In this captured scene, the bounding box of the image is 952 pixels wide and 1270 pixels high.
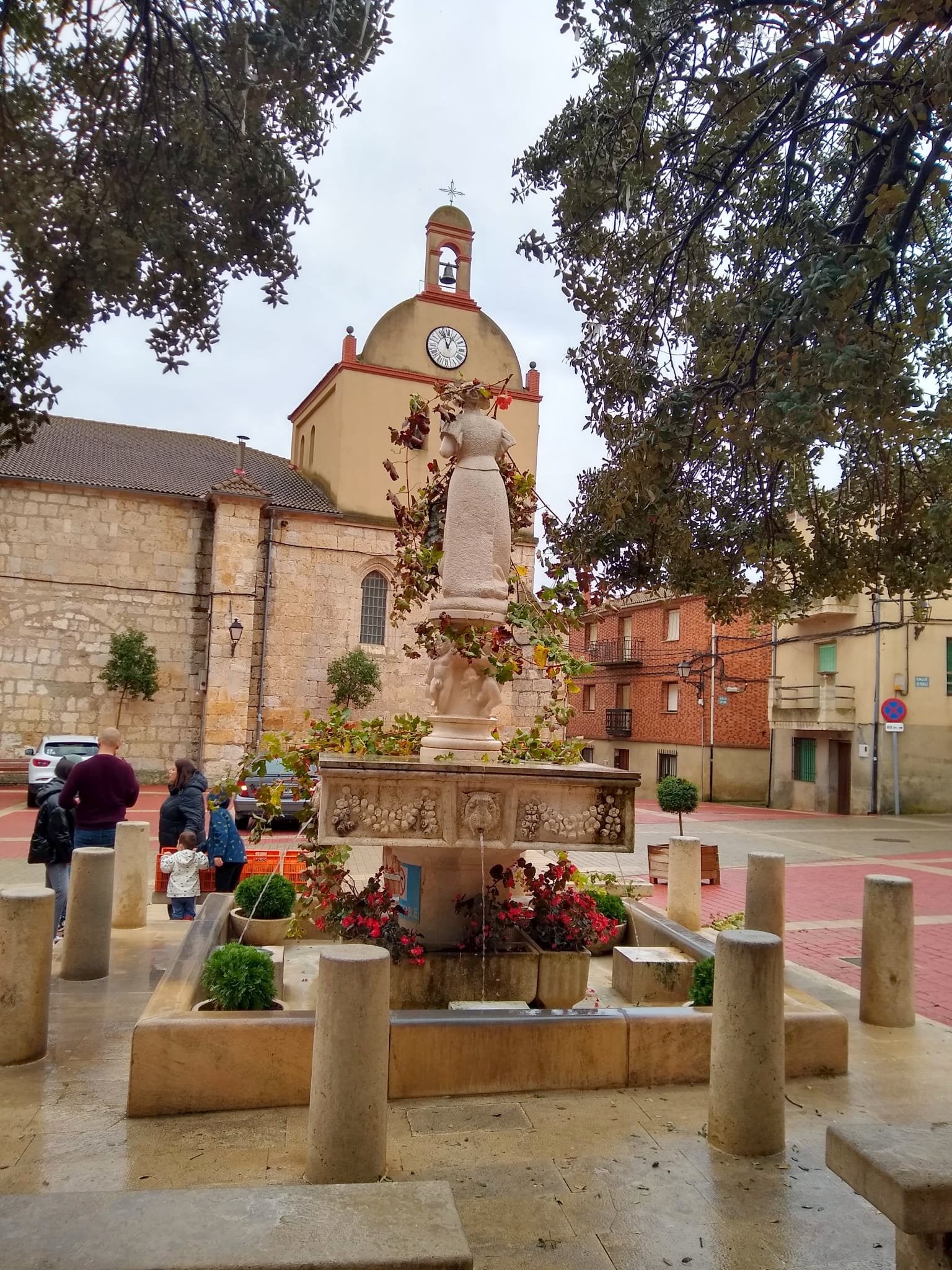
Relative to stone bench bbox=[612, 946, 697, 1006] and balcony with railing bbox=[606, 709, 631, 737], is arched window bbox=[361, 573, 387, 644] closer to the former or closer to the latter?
balcony with railing bbox=[606, 709, 631, 737]

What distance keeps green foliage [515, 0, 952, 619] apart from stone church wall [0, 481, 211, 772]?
1863 cm

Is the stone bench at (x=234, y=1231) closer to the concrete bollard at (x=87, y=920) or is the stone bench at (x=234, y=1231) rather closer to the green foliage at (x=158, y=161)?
the green foliage at (x=158, y=161)

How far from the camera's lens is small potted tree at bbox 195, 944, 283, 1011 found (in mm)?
4512

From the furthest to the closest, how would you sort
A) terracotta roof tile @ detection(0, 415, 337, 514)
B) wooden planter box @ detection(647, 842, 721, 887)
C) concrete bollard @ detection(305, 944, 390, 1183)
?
terracotta roof tile @ detection(0, 415, 337, 514) → wooden planter box @ detection(647, 842, 721, 887) → concrete bollard @ detection(305, 944, 390, 1183)

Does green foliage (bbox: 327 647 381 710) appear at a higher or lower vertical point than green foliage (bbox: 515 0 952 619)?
lower

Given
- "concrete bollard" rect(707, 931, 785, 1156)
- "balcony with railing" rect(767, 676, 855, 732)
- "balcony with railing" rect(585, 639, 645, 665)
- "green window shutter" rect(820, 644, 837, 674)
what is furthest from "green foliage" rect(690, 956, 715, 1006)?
"balcony with railing" rect(585, 639, 645, 665)

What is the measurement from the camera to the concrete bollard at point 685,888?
780cm

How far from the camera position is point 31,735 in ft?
74.5

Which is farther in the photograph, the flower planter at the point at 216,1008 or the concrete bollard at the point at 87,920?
the concrete bollard at the point at 87,920

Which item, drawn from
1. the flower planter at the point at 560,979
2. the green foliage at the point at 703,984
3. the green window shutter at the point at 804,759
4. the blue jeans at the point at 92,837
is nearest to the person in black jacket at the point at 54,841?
the blue jeans at the point at 92,837

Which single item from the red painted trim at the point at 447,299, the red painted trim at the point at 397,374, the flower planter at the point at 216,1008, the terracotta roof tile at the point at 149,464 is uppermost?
the red painted trim at the point at 447,299

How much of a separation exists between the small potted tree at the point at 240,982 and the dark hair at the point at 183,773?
3753 mm

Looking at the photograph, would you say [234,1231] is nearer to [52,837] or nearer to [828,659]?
[52,837]

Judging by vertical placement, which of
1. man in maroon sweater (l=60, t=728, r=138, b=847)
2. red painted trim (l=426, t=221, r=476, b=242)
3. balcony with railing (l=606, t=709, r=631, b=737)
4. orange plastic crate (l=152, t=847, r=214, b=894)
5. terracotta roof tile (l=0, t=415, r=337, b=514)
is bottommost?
orange plastic crate (l=152, t=847, r=214, b=894)
